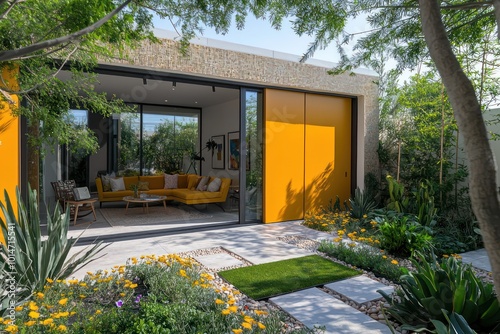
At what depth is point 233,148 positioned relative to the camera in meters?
10.2

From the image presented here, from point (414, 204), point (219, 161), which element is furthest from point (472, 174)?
point (219, 161)

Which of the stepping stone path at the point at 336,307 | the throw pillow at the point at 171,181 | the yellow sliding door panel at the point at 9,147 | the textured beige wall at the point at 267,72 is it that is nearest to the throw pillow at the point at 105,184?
the throw pillow at the point at 171,181

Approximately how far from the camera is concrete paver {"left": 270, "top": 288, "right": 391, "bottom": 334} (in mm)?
2471

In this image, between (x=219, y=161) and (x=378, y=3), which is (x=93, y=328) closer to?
(x=378, y=3)

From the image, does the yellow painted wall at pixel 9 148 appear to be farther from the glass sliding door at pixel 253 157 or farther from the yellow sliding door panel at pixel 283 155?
the yellow sliding door panel at pixel 283 155

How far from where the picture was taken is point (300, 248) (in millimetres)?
4812

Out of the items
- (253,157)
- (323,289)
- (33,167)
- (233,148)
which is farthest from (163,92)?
(323,289)

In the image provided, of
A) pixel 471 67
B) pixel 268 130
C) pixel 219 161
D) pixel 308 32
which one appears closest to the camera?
pixel 308 32

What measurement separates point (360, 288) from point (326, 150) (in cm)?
465

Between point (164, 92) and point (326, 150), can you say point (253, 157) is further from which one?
point (164, 92)

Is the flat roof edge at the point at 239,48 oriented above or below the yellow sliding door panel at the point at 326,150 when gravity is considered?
above

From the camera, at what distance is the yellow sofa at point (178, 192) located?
8.34 meters

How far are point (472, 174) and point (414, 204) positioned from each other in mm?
5762

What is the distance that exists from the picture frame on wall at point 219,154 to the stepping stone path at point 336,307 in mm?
7584
